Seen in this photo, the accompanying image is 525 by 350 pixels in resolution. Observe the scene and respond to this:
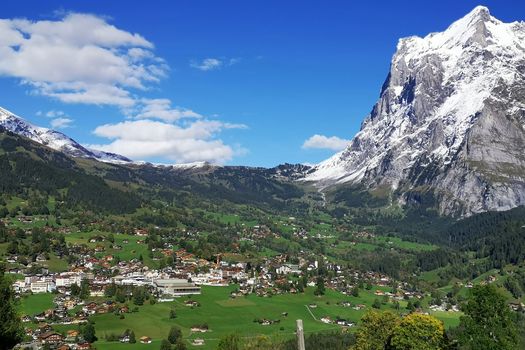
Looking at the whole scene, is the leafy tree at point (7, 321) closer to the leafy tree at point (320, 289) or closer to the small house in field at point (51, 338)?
the small house in field at point (51, 338)

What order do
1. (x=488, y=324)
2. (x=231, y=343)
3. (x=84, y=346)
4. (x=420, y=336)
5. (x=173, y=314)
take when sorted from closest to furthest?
1. (x=488, y=324)
2. (x=420, y=336)
3. (x=231, y=343)
4. (x=84, y=346)
5. (x=173, y=314)

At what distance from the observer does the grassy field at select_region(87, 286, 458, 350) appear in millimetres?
134750

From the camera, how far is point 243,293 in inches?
7215

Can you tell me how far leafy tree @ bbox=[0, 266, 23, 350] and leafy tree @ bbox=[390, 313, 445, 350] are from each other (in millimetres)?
44970

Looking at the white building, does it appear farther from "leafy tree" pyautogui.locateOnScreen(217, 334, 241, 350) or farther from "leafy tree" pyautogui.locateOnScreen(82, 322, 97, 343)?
"leafy tree" pyautogui.locateOnScreen(217, 334, 241, 350)

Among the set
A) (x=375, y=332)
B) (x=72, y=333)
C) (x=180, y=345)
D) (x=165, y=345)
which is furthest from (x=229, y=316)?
A: (x=375, y=332)

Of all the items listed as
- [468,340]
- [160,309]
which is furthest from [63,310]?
[468,340]

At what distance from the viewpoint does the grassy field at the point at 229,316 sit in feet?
442

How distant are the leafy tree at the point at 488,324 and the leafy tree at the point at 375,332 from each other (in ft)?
80.2

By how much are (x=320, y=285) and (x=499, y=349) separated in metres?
138

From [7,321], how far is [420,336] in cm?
4739

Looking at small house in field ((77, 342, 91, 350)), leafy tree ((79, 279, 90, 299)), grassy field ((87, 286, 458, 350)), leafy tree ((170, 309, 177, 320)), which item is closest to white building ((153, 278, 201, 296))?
grassy field ((87, 286, 458, 350))

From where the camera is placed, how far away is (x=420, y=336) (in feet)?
236

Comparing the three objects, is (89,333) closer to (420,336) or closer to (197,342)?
(197,342)
